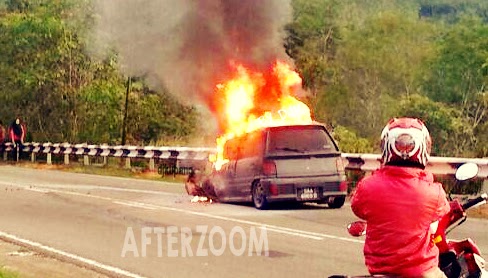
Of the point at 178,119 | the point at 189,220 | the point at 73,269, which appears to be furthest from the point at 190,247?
the point at 178,119

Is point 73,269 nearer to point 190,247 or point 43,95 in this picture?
point 190,247

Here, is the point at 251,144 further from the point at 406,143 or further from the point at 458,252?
the point at 406,143

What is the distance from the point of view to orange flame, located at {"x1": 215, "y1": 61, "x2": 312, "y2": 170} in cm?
2039

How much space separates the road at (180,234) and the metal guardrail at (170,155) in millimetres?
2368

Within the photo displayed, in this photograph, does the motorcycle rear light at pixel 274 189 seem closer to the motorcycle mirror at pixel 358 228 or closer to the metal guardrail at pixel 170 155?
the metal guardrail at pixel 170 155

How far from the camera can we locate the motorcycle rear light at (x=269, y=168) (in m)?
17.7

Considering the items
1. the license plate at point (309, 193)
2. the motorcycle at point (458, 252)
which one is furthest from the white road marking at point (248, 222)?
the motorcycle at point (458, 252)

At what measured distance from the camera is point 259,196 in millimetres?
17922

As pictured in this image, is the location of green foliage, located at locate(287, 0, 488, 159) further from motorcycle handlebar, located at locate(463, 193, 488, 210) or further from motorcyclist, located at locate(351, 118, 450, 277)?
motorcyclist, located at locate(351, 118, 450, 277)

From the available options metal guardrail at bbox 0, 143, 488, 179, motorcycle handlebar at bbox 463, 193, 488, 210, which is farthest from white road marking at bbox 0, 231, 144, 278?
metal guardrail at bbox 0, 143, 488, 179

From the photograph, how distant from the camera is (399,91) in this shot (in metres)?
75.1

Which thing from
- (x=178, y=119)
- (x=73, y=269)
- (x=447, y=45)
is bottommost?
(x=73, y=269)

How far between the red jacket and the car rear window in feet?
40.7

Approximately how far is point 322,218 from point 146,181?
37.2ft
